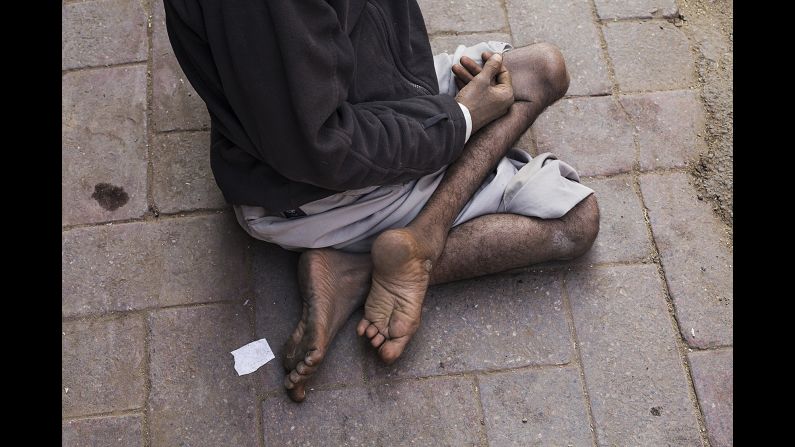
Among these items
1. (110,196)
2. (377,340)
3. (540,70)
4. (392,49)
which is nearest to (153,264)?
(110,196)

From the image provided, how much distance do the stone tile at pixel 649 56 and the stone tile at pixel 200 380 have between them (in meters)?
1.54

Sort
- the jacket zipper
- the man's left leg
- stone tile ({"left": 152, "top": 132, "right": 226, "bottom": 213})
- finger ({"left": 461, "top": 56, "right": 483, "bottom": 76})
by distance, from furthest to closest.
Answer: stone tile ({"left": 152, "top": 132, "right": 226, "bottom": 213}), finger ({"left": 461, "top": 56, "right": 483, "bottom": 76}), the man's left leg, the jacket zipper

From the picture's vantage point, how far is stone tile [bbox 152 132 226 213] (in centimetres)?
243

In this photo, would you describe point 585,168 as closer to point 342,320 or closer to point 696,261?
point 696,261

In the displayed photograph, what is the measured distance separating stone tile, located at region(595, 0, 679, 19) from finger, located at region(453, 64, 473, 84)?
738mm

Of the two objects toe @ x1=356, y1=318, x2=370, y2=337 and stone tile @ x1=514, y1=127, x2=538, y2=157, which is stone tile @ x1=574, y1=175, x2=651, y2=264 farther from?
toe @ x1=356, y1=318, x2=370, y2=337

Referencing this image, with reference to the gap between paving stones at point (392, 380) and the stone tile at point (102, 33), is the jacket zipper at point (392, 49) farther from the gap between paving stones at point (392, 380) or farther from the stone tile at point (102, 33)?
the stone tile at point (102, 33)

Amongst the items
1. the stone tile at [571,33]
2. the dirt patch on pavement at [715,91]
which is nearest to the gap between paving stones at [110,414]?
the stone tile at [571,33]

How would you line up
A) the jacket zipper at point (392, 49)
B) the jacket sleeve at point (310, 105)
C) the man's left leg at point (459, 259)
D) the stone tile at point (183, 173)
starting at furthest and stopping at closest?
1. the stone tile at point (183, 173)
2. the man's left leg at point (459, 259)
3. the jacket zipper at point (392, 49)
4. the jacket sleeve at point (310, 105)

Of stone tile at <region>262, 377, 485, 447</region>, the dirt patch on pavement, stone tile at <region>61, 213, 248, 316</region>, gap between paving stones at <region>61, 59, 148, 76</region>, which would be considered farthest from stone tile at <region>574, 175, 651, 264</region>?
gap between paving stones at <region>61, 59, 148, 76</region>

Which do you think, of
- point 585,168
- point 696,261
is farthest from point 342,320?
point 696,261

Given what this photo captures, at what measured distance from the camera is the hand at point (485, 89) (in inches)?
88.3

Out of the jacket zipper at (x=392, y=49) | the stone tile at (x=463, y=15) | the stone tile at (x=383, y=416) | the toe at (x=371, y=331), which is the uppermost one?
the jacket zipper at (x=392, y=49)
